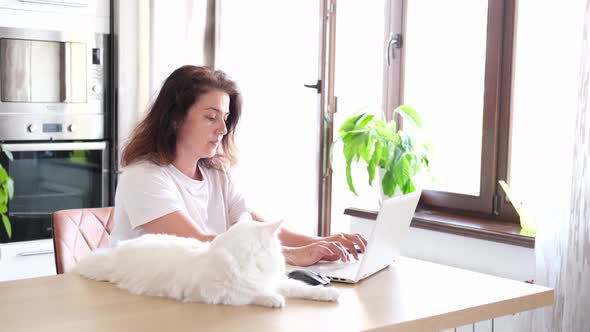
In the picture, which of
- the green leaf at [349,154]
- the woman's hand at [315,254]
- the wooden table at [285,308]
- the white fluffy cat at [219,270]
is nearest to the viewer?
the wooden table at [285,308]

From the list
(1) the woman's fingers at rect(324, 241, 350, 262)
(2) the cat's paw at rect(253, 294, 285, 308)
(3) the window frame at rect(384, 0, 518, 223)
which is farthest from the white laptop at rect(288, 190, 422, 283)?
(3) the window frame at rect(384, 0, 518, 223)

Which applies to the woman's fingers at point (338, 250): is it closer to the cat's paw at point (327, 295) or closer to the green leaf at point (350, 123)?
the cat's paw at point (327, 295)

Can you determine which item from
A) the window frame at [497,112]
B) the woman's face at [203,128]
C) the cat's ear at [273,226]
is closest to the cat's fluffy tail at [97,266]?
the cat's ear at [273,226]

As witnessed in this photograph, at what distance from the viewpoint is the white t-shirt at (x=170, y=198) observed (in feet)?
6.14

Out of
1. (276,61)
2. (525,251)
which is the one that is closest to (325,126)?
(276,61)

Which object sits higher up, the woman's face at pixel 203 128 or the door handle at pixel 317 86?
the door handle at pixel 317 86

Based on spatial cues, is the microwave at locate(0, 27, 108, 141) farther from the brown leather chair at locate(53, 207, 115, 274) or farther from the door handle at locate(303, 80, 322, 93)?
the brown leather chair at locate(53, 207, 115, 274)

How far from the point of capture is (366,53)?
3422 mm

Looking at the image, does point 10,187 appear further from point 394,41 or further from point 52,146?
point 394,41

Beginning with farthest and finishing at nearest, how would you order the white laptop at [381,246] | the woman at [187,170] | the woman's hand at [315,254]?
the woman at [187,170] → the woman's hand at [315,254] → the white laptop at [381,246]

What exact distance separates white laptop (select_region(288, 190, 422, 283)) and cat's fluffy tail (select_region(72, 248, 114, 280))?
42 cm

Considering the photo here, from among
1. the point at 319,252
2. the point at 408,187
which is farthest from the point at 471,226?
the point at 319,252

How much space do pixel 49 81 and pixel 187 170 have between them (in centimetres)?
136

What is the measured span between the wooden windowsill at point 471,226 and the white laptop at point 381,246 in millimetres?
869
